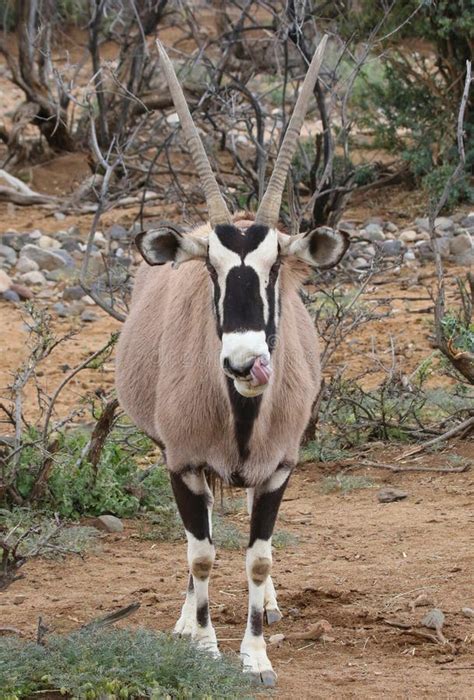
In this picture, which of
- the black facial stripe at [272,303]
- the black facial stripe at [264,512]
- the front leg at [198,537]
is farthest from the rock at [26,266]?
the black facial stripe at [272,303]

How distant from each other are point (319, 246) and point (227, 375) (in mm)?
666

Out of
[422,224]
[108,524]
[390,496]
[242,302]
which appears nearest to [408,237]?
[422,224]

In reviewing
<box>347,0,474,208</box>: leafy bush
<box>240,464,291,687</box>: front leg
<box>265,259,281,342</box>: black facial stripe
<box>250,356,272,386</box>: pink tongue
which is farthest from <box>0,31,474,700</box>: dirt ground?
<box>347,0,474,208</box>: leafy bush

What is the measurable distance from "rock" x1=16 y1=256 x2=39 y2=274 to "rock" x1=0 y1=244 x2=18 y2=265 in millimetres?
117

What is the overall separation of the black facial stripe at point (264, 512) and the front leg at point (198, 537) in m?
0.21

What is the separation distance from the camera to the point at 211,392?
16.3 feet

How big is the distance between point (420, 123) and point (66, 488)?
9.44 metres

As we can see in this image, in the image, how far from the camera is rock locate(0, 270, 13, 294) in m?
12.0

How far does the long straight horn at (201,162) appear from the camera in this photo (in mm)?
4863

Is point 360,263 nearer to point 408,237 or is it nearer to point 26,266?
point 408,237

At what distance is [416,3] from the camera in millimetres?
13195

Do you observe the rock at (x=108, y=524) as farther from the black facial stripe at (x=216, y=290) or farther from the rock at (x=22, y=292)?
the rock at (x=22, y=292)

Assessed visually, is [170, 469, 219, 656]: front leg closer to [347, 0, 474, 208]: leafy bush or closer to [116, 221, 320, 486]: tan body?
[116, 221, 320, 486]: tan body

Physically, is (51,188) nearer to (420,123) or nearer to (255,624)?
(420,123)
